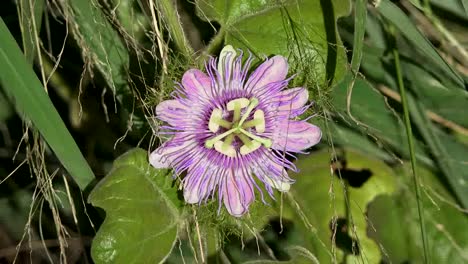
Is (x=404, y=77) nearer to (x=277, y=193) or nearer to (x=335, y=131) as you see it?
(x=335, y=131)

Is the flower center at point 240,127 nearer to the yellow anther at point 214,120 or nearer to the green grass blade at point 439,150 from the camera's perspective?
the yellow anther at point 214,120

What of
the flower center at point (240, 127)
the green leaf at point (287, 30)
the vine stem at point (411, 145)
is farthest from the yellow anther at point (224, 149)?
the vine stem at point (411, 145)

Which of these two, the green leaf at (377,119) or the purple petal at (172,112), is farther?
the green leaf at (377,119)

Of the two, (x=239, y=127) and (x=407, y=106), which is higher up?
(x=239, y=127)

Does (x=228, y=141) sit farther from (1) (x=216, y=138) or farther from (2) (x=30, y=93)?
(2) (x=30, y=93)

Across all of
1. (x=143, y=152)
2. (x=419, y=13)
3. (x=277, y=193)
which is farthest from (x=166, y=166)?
(x=419, y=13)

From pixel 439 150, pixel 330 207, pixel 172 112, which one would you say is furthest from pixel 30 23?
pixel 439 150
